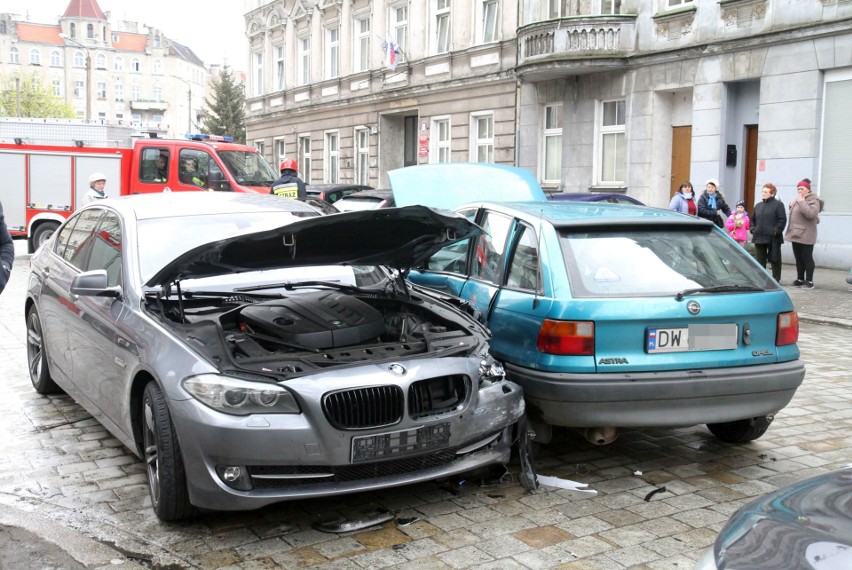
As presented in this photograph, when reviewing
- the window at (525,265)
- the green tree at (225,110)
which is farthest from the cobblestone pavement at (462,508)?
the green tree at (225,110)

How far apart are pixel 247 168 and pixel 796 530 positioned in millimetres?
16748

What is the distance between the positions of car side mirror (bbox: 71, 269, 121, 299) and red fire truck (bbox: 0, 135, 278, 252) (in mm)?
12528

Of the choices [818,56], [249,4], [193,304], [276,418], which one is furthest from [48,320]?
[249,4]

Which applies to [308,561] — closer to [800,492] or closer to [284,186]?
[800,492]

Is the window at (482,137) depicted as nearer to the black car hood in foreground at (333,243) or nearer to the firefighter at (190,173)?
the firefighter at (190,173)

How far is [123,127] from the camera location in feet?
68.9

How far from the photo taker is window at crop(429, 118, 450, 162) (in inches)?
1106

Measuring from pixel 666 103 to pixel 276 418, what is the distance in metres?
18.2

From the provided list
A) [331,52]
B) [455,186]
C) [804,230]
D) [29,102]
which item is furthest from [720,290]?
[29,102]

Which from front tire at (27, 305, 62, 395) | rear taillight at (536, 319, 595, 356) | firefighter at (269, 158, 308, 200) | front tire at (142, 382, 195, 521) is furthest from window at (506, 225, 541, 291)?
firefighter at (269, 158, 308, 200)

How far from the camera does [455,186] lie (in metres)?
8.82

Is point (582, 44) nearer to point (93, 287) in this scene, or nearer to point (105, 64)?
point (93, 287)

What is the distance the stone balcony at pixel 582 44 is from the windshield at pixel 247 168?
7416 mm

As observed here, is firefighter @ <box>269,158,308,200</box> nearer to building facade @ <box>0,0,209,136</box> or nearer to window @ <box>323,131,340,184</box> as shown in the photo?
window @ <box>323,131,340,184</box>
